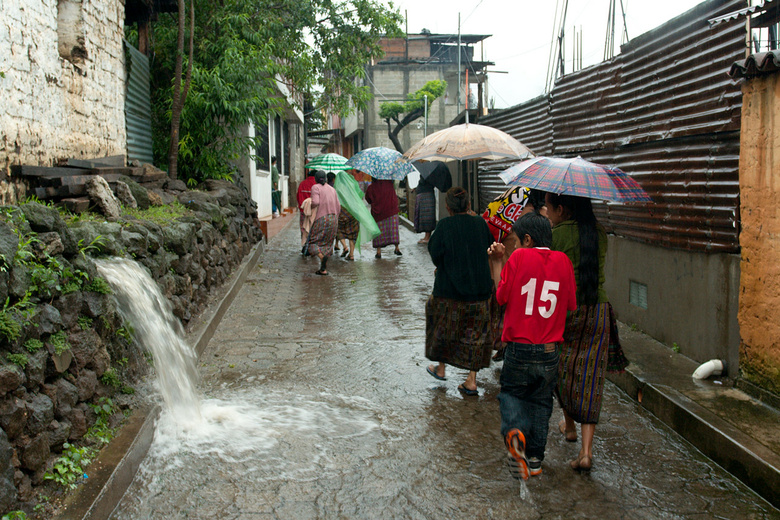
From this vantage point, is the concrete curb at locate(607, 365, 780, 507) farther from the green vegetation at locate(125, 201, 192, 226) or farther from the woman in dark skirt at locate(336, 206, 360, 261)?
the woman in dark skirt at locate(336, 206, 360, 261)

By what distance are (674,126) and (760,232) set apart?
5.60 ft

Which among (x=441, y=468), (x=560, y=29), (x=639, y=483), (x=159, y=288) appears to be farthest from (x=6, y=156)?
(x=560, y=29)

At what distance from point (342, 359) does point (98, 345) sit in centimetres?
266

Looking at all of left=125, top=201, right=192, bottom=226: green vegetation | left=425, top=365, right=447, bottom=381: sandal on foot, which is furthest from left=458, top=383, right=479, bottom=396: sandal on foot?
left=125, top=201, right=192, bottom=226: green vegetation

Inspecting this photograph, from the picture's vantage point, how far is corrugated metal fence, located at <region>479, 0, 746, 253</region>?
17.6 ft

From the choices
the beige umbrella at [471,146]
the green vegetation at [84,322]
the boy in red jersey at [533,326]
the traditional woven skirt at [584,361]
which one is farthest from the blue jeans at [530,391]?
the beige umbrella at [471,146]

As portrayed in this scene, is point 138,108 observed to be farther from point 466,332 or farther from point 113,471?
point 113,471

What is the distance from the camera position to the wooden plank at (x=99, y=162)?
25.3ft

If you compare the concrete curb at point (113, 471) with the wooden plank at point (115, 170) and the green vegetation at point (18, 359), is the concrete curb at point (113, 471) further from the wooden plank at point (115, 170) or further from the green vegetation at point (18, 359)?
the wooden plank at point (115, 170)

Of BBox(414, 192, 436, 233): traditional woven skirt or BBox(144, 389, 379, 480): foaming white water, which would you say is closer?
BBox(144, 389, 379, 480): foaming white water

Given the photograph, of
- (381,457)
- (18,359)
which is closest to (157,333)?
(18,359)

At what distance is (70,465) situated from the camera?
11.3 ft

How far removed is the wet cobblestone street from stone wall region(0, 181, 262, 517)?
519 millimetres

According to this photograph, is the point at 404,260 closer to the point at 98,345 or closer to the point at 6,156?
the point at 6,156
